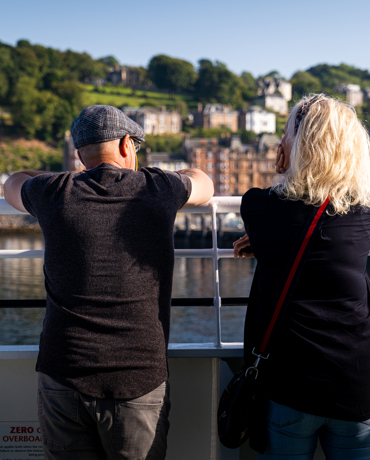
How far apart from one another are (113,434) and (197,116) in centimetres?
9848

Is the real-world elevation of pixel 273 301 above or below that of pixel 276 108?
below

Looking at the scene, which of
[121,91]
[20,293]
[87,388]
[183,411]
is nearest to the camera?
[87,388]

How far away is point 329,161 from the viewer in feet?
4.22

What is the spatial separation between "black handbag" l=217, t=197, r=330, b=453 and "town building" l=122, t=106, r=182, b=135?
88.5 meters

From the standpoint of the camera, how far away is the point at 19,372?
74.5 inches

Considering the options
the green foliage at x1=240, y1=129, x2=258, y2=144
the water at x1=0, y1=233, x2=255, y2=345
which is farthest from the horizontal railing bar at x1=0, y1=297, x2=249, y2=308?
the green foliage at x1=240, y1=129, x2=258, y2=144

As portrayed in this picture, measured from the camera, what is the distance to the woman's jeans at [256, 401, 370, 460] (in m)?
1.27

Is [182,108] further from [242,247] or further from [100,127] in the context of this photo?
[100,127]

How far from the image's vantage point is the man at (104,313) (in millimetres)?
1251

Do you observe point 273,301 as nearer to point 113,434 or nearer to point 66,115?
point 113,434

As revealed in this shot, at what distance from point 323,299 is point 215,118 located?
97325mm

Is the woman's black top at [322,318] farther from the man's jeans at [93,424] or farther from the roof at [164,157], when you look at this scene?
the roof at [164,157]

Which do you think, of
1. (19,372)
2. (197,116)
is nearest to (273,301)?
(19,372)

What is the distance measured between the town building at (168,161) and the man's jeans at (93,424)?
225ft
